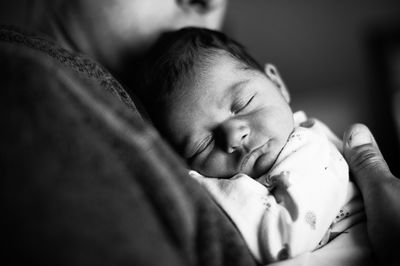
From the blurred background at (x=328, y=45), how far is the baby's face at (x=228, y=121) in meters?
2.10

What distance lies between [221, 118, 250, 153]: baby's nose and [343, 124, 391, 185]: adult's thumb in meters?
0.22

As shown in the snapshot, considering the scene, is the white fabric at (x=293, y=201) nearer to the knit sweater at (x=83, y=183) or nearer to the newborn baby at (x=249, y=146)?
the newborn baby at (x=249, y=146)

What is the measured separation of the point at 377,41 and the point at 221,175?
8.65ft

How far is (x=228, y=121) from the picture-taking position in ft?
2.60

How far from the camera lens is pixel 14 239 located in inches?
15.6

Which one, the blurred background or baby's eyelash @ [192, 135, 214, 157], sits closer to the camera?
baby's eyelash @ [192, 135, 214, 157]

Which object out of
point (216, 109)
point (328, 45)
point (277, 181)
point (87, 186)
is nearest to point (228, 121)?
point (216, 109)

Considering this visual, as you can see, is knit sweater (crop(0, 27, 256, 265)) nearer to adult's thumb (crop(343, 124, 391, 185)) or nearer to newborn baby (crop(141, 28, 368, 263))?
newborn baby (crop(141, 28, 368, 263))

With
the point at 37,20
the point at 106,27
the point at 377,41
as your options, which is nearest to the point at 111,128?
the point at 106,27

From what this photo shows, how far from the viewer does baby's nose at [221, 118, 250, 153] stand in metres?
0.74

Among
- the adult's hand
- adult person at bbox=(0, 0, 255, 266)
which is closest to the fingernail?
the adult's hand

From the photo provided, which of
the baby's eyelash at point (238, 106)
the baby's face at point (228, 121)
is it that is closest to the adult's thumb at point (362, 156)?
the baby's face at point (228, 121)

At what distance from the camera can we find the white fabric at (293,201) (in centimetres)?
62

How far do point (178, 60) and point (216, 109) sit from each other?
6.2 inches
